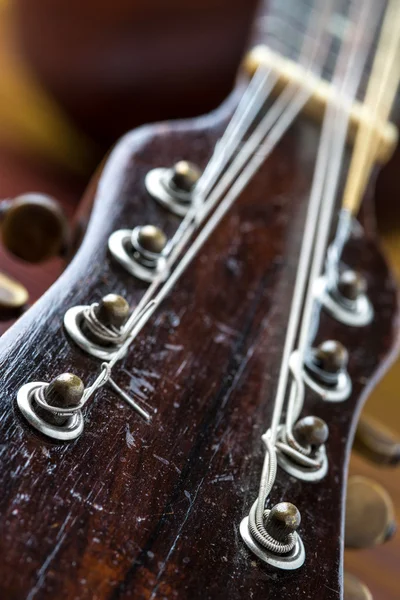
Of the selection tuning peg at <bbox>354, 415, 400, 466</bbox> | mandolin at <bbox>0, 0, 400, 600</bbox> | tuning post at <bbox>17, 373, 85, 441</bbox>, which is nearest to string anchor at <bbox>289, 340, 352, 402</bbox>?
mandolin at <bbox>0, 0, 400, 600</bbox>

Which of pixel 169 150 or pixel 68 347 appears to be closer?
pixel 68 347

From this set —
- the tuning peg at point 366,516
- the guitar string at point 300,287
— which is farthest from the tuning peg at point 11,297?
the tuning peg at point 366,516

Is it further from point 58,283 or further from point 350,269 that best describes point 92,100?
point 58,283

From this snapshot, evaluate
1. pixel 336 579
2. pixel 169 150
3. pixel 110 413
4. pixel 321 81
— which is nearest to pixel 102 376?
pixel 110 413

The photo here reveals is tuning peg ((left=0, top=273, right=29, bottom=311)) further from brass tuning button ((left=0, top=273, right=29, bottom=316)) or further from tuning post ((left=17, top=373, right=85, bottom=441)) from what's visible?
tuning post ((left=17, top=373, right=85, bottom=441))

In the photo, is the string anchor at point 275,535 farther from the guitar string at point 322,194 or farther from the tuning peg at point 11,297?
the tuning peg at point 11,297

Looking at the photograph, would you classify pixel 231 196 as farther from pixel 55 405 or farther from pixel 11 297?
pixel 55 405
